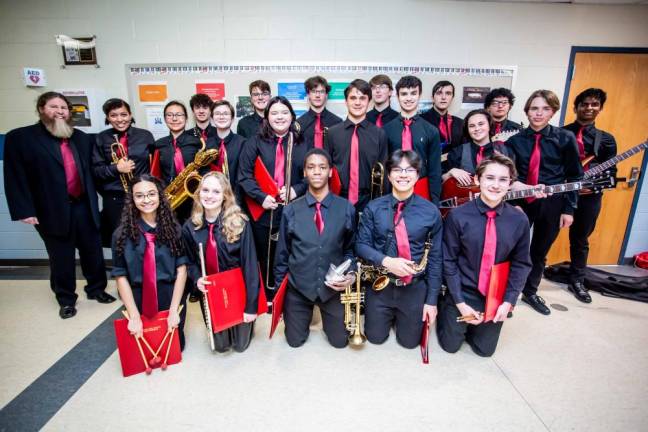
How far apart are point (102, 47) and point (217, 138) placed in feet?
5.77

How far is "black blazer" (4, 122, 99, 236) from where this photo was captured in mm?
2512

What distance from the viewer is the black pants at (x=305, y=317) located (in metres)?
2.24

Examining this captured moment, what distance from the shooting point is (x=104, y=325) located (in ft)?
8.34

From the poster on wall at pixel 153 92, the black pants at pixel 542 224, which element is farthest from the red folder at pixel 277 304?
the poster on wall at pixel 153 92

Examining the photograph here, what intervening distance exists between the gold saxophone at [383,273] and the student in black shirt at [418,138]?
2.02 feet

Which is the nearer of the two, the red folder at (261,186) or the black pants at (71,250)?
the red folder at (261,186)

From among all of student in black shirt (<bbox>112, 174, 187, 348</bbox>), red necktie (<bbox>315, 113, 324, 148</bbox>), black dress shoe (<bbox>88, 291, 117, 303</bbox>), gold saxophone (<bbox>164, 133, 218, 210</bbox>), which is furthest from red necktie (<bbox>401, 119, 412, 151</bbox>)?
black dress shoe (<bbox>88, 291, 117, 303</bbox>)

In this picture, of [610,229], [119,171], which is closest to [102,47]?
[119,171]

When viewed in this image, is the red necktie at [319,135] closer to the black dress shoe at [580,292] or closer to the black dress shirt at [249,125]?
the black dress shirt at [249,125]

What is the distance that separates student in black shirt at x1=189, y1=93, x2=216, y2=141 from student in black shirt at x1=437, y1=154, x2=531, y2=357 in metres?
2.14

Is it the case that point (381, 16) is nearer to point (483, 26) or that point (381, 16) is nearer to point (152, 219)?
point (483, 26)

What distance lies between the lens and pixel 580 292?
10.1 ft

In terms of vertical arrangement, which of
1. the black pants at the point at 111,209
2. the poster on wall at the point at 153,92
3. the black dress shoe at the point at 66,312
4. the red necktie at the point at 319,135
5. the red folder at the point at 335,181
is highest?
the poster on wall at the point at 153,92

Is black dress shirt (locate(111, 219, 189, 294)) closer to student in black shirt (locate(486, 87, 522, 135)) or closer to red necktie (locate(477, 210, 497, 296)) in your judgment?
red necktie (locate(477, 210, 497, 296))
